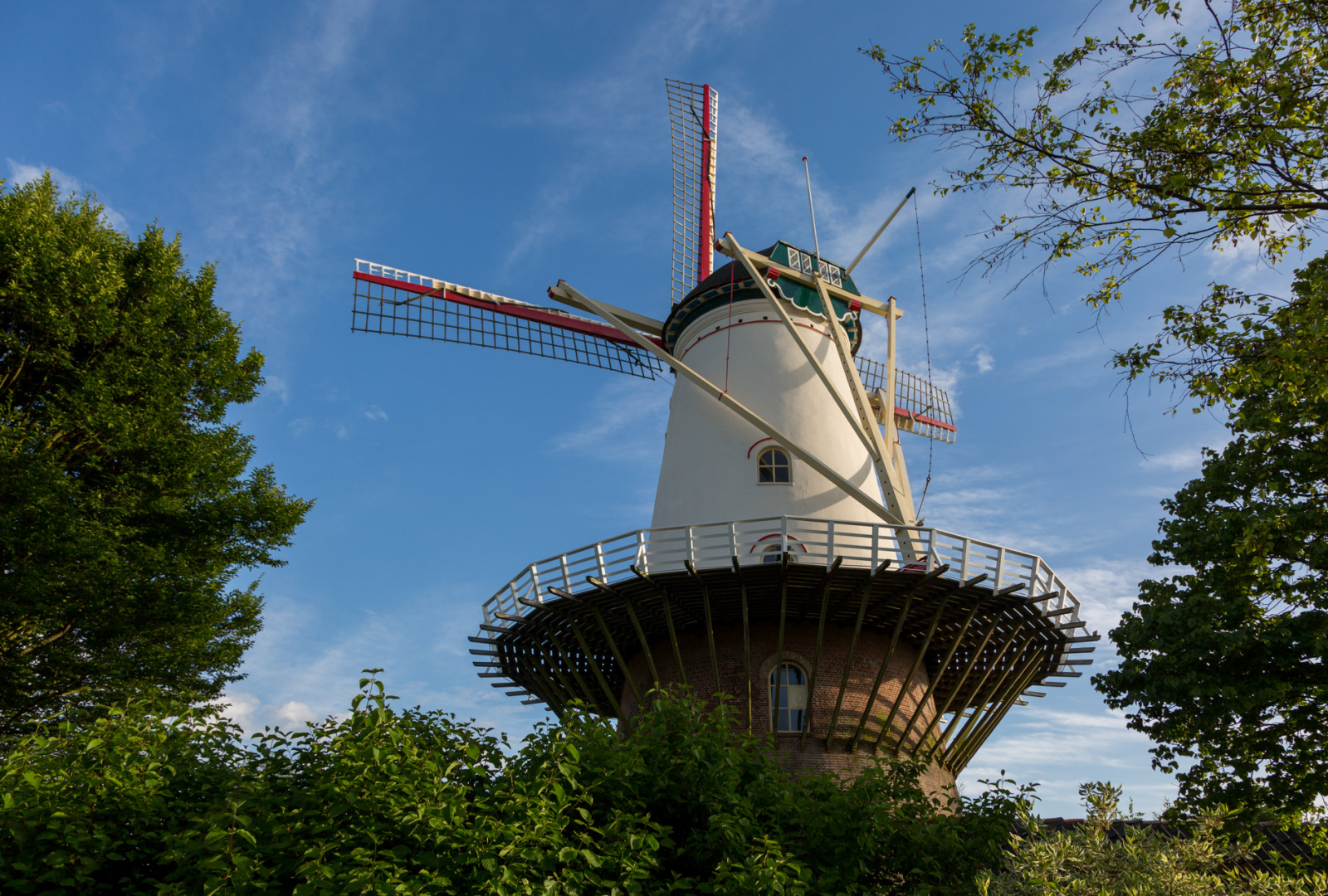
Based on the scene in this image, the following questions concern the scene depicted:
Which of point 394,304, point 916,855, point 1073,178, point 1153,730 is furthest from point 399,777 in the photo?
point 394,304

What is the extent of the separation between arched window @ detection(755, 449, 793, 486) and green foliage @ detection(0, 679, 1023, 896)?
22.3ft

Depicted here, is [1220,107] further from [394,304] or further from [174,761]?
[394,304]

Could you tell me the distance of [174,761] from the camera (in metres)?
8.70

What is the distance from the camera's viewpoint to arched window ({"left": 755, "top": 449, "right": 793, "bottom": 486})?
53.3 ft

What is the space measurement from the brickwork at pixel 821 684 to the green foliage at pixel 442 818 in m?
3.60

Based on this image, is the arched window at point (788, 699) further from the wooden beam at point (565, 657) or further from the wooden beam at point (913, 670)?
the wooden beam at point (565, 657)

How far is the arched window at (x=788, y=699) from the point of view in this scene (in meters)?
14.0

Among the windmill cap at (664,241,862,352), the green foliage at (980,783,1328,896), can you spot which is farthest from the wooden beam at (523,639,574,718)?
the green foliage at (980,783,1328,896)

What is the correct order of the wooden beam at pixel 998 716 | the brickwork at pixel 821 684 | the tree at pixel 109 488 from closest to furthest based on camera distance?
the tree at pixel 109 488 → the brickwork at pixel 821 684 → the wooden beam at pixel 998 716

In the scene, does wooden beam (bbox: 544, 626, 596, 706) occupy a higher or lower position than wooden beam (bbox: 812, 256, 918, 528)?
lower

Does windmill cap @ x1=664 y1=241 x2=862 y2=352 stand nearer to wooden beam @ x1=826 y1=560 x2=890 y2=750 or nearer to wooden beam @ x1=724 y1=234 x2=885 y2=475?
wooden beam @ x1=724 y1=234 x2=885 y2=475

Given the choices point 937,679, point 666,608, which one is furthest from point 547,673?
point 937,679

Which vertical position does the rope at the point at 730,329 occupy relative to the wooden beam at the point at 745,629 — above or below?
above

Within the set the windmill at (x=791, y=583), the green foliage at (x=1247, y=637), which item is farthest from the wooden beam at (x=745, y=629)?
the green foliage at (x=1247, y=637)
